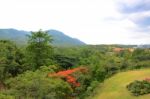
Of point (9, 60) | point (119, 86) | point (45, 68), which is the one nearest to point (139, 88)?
point (119, 86)

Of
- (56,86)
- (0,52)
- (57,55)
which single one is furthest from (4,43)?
(56,86)

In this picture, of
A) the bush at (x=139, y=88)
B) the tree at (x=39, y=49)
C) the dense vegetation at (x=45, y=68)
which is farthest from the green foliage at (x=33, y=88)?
the tree at (x=39, y=49)

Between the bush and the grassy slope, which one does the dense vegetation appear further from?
the bush

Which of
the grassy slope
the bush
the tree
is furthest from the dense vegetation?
the bush

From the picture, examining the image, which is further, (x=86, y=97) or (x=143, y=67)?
(x=143, y=67)

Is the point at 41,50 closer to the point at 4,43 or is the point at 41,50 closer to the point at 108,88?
the point at 4,43
